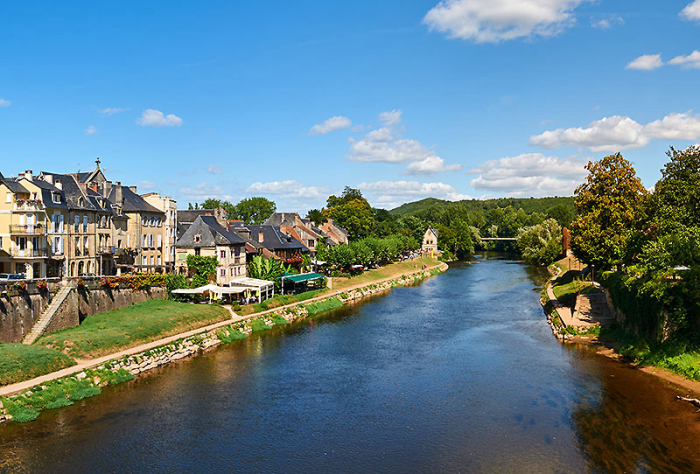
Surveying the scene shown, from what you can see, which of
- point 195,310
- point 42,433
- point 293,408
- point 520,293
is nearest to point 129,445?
point 42,433

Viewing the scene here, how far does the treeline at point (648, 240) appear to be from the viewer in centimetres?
3619

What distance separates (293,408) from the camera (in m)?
31.6

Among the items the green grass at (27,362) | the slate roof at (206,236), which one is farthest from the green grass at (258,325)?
the green grass at (27,362)

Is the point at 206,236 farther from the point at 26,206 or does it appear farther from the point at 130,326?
the point at 130,326

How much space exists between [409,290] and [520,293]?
1751cm

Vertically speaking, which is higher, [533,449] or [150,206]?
[150,206]

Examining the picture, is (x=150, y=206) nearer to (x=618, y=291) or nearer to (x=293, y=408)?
(x=293, y=408)

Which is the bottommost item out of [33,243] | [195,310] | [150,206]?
[195,310]

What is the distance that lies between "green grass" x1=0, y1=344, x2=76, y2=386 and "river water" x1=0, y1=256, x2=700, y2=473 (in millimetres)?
4086

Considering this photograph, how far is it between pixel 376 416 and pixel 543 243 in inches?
3899

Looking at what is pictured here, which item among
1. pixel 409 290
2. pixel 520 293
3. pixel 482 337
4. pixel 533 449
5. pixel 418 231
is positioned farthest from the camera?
pixel 418 231

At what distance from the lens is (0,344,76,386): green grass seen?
3192cm

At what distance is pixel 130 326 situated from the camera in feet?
143

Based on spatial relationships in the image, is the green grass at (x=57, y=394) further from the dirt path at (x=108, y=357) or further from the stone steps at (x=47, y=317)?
the stone steps at (x=47, y=317)
